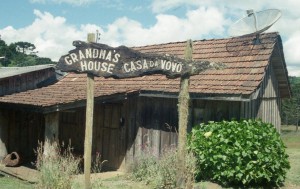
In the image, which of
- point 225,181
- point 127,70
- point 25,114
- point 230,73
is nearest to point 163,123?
point 230,73

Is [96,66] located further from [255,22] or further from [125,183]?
[255,22]

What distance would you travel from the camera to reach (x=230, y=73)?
11438mm

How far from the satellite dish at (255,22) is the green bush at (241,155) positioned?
11.4 feet

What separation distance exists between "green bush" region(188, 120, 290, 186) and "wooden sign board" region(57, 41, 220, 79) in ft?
7.94

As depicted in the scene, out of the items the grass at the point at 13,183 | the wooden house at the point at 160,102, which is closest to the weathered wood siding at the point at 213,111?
the wooden house at the point at 160,102

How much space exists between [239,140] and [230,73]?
3137 mm

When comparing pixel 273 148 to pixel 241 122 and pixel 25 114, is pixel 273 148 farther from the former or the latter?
pixel 25 114

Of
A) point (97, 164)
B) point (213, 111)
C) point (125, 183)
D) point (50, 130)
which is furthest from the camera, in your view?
point (50, 130)

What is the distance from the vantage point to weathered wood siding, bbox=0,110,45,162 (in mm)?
15223

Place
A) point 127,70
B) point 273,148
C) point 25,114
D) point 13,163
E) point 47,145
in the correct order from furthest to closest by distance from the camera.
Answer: point 25,114, point 13,163, point 47,145, point 273,148, point 127,70

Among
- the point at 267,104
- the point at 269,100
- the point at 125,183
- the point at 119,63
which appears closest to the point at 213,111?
the point at 267,104

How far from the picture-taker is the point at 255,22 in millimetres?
11844

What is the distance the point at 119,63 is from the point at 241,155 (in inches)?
145

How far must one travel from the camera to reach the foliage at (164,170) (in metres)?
7.73
